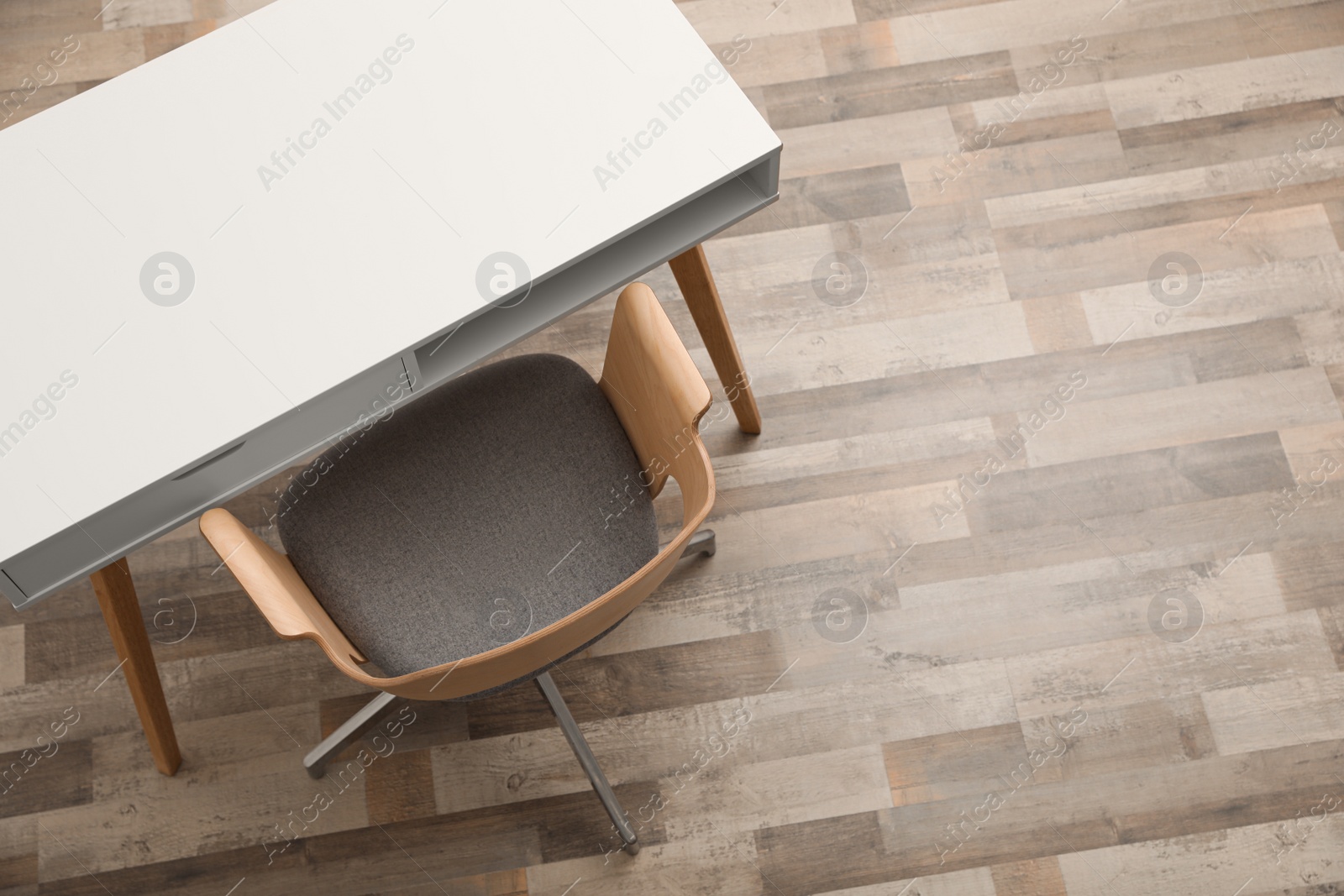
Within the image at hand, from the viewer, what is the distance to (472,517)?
5.31ft

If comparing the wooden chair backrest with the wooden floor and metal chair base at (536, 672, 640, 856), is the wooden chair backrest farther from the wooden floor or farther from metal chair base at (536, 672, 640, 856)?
the wooden floor

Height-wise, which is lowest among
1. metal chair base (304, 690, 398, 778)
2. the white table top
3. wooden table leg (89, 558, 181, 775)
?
metal chair base (304, 690, 398, 778)

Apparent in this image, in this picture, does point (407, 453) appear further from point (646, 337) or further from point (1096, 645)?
point (1096, 645)

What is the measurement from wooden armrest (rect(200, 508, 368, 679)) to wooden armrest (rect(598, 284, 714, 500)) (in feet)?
1.69

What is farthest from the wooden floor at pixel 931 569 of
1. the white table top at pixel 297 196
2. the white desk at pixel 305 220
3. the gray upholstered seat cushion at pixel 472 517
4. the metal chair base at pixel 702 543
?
the white table top at pixel 297 196

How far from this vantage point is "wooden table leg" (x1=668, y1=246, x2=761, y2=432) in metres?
1.82

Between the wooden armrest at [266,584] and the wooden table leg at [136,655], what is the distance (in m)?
0.28

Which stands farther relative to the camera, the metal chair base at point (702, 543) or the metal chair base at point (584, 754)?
the metal chair base at point (702, 543)

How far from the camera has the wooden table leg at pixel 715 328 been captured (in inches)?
71.5

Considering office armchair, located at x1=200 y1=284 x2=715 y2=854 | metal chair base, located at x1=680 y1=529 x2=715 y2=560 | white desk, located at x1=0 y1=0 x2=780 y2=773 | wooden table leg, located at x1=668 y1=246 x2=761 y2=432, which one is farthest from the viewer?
metal chair base, located at x1=680 y1=529 x2=715 y2=560

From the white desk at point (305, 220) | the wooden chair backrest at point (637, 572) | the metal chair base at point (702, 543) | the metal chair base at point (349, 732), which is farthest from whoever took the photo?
the metal chair base at point (702, 543)

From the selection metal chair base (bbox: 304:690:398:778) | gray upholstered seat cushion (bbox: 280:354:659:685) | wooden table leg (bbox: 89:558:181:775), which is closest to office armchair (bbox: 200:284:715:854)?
gray upholstered seat cushion (bbox: 280:354:659:685)

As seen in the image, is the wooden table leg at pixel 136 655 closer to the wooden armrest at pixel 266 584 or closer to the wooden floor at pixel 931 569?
the wooden floor at pixel 931 569

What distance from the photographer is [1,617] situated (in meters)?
2.04
